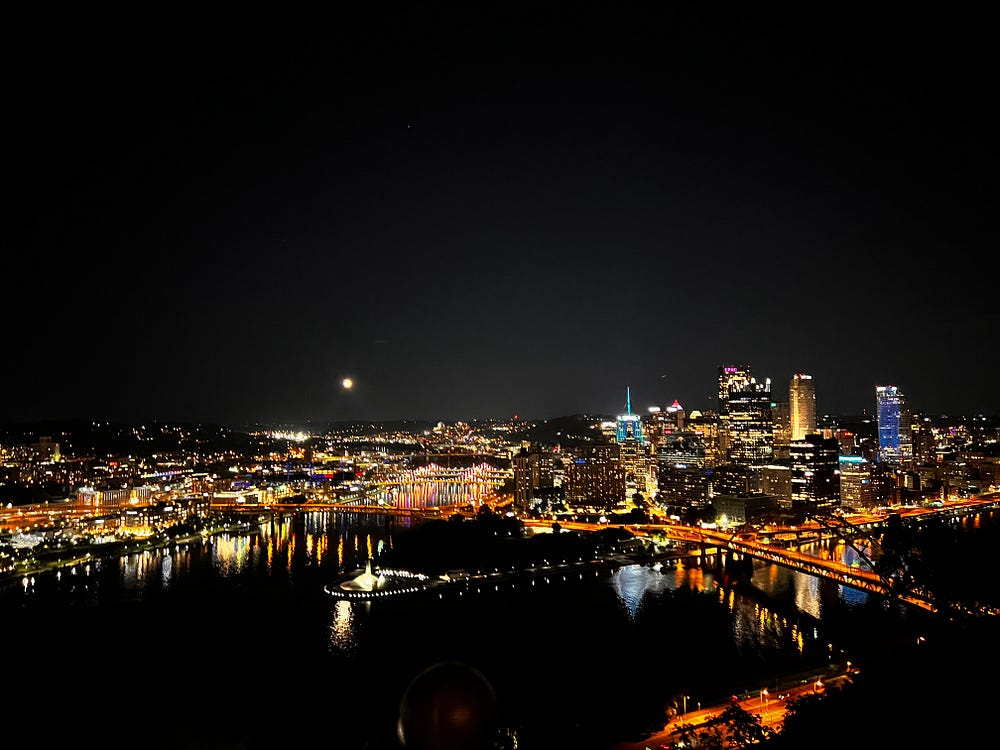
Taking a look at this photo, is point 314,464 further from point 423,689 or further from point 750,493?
point 423,689

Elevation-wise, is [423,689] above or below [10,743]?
above

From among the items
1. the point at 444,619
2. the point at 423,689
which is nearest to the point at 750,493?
the point at 444,619

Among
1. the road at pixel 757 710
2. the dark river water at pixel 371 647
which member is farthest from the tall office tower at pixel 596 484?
the road at pixel 757 710

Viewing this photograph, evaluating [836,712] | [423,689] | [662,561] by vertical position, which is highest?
[423,689]

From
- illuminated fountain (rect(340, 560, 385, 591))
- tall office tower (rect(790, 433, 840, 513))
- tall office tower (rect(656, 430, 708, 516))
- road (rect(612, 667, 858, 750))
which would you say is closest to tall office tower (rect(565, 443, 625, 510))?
tall office tower (rect(656, 430, 708, 516))

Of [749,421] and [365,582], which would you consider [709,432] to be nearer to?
[749,421]

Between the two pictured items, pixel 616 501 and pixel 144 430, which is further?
pixel 144 430
